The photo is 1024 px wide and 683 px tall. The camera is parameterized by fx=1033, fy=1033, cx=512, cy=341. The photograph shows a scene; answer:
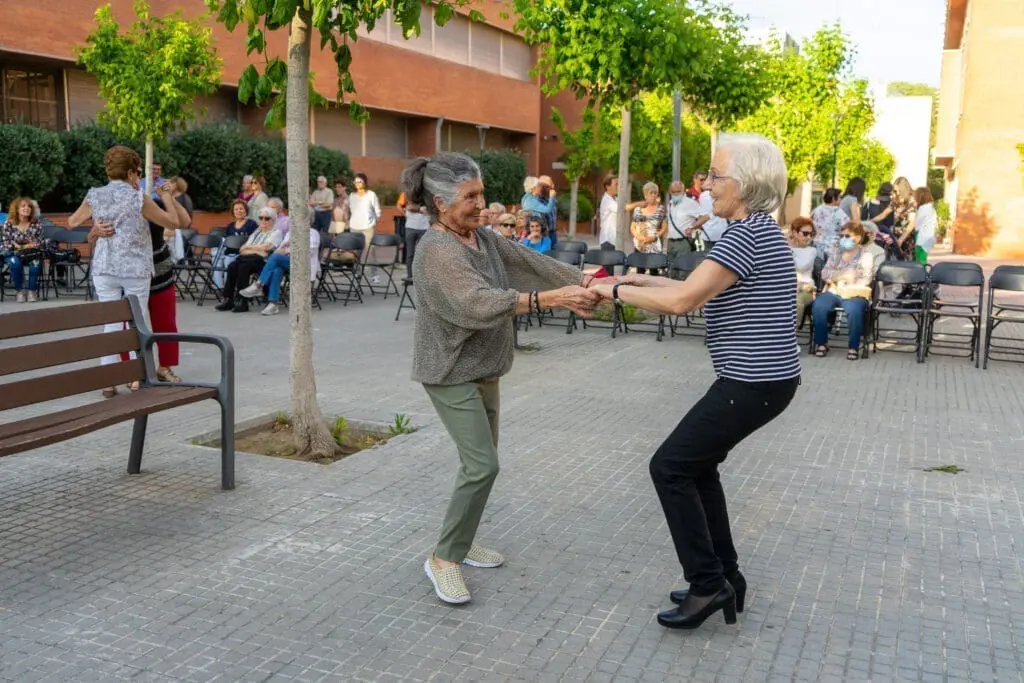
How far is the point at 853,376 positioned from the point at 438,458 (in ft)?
16.3

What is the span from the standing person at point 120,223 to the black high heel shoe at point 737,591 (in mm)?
5169

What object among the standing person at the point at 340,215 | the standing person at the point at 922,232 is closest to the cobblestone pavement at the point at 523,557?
the standing person at the point at 922,232

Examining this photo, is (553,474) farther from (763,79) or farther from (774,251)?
(763,79)

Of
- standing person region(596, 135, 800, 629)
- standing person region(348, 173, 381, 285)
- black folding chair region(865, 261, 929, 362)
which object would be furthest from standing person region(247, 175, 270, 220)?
standing person region(596, 135, 800, 629)

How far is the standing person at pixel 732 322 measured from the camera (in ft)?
12.1

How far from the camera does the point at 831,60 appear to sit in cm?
3183

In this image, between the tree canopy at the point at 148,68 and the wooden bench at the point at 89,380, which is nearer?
the wooden bench at the point at 89,380

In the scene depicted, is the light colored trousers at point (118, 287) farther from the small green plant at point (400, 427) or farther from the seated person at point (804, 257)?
the seated person at point (804, 257)

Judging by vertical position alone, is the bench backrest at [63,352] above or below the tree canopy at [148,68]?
below

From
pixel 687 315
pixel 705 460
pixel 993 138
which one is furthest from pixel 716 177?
pixel 993 138

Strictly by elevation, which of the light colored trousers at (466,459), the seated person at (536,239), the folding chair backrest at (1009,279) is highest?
the seated person at (536,239)

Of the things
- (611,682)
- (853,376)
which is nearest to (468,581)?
(611,682)

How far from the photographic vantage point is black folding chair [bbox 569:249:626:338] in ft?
40.4

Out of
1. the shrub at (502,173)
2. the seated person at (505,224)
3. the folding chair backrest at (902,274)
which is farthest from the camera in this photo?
the shrub at (502,173)
